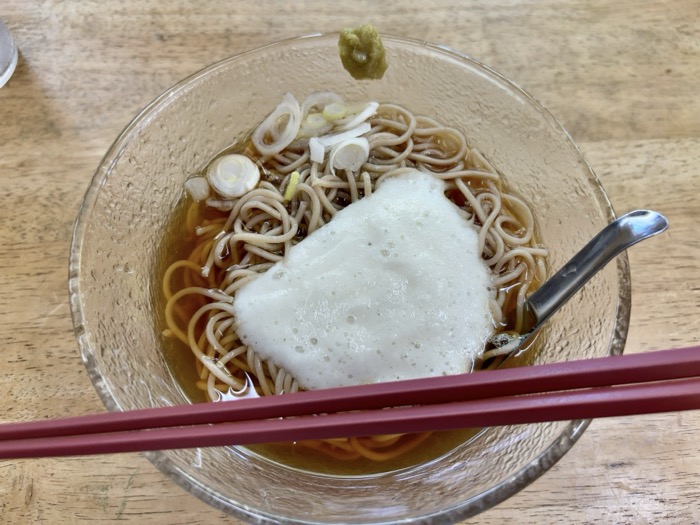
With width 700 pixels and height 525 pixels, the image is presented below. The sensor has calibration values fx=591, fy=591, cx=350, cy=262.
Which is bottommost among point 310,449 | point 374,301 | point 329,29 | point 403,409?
point 310,449

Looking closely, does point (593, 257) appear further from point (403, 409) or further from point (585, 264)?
point (403, 409)

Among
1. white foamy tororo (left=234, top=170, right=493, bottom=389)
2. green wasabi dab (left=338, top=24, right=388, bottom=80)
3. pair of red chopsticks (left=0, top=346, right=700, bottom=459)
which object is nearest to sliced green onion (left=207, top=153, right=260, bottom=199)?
white foamy tororo (left=234, top=170, right=493, bottom=389)

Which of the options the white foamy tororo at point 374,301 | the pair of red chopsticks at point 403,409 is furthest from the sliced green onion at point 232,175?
the pair of red chopsticks at point 403,409

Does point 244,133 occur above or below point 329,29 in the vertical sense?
below

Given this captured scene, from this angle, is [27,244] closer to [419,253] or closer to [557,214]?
[419,253]

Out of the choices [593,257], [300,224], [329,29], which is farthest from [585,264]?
[329,29]

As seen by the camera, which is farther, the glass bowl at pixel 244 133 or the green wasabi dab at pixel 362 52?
the green wasabi dab at pixel 362 52

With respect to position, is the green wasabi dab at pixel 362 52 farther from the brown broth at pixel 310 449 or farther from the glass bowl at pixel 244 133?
the brown broth at pixel 310 449

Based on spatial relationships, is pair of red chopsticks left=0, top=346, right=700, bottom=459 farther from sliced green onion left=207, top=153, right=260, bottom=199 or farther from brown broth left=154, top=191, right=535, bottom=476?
sliced green onion left=207, top=153, right=260, bottom=199
